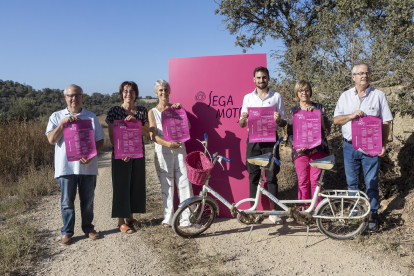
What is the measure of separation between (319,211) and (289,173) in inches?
120

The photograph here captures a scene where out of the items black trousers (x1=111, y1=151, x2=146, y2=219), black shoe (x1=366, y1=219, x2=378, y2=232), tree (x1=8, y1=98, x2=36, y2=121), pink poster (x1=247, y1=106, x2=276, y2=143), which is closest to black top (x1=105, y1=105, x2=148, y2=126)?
black trousers (x1=111, y1=151, x2=146, y2=219)

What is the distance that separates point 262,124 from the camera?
163 inches

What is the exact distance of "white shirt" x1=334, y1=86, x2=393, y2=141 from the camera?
3.78 metres

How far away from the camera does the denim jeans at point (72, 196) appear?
3.94 metres

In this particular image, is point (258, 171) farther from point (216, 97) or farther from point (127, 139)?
point (127, 139)

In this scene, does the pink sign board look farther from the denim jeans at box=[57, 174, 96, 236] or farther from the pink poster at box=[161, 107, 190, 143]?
the denim jeans at box=[57, 174, 96, 236]

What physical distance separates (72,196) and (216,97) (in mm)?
2588

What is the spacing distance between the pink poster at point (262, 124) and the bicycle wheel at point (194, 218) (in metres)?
1.14

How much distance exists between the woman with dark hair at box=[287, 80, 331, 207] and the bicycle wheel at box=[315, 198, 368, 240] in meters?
0.27

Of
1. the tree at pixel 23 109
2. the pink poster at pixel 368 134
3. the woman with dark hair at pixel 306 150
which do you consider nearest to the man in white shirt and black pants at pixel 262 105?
the woman with dark hair at pixel 306 150

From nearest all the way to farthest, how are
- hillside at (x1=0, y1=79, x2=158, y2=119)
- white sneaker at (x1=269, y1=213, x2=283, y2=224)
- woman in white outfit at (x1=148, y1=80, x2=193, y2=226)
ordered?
woman in white outfit at (x1=148, y1=80, x2=193, y2=226) < white sneaker at (x1=269, y1=213, x2=283, y2=224) < hillside at (x1=0, y1=79, x2=158, y2=119)

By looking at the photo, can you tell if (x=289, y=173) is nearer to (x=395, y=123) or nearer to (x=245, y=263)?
(x=395, y=123)

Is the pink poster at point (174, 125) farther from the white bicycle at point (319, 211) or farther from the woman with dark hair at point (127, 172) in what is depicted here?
the white bicycle at point (319, 211)

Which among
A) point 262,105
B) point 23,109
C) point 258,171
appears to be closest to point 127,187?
point 258,171
